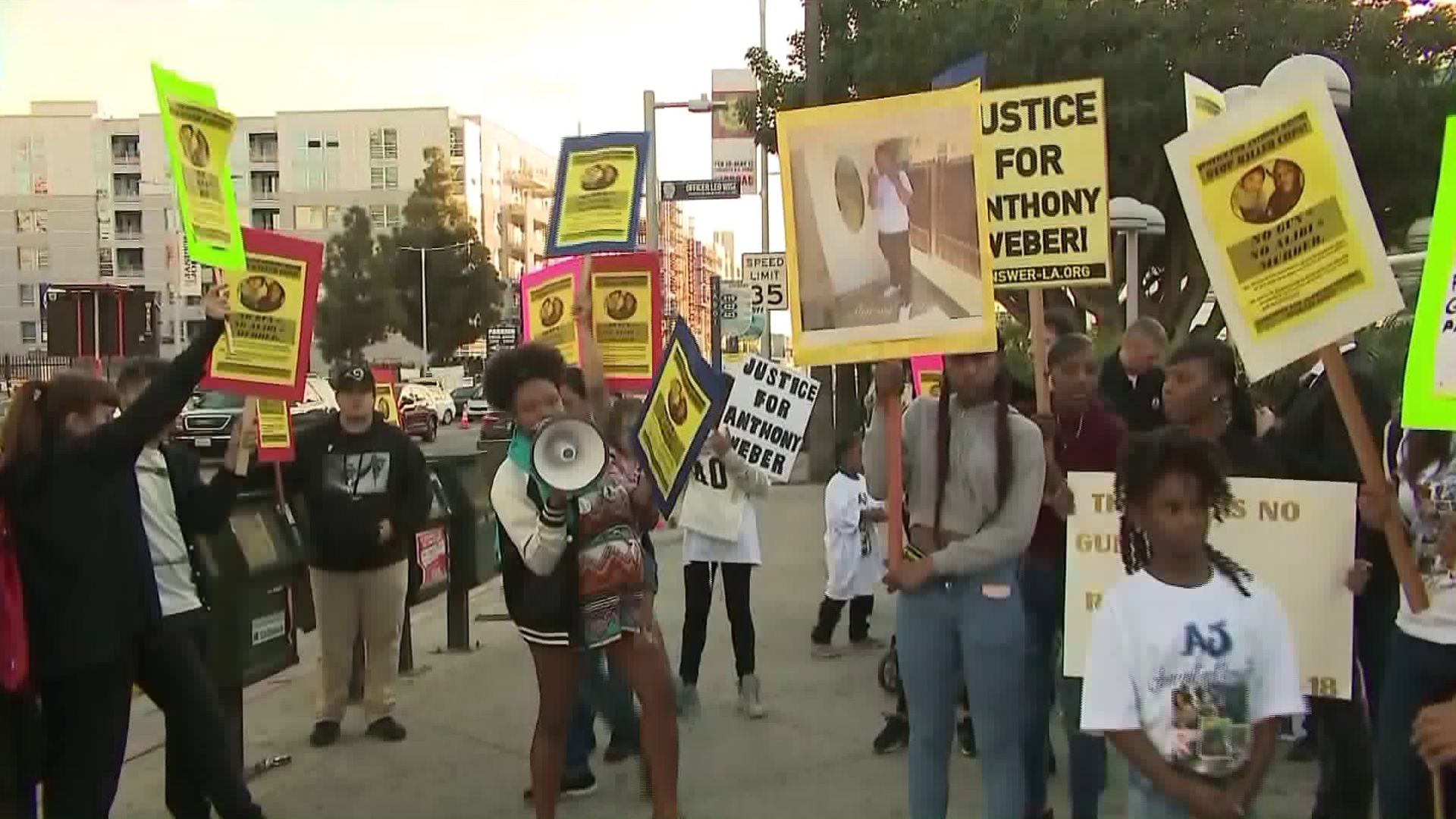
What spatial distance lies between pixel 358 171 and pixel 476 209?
329 inches

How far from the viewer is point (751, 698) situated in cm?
677

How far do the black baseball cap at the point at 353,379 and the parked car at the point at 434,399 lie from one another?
3032cm

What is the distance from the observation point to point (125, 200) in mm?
88750

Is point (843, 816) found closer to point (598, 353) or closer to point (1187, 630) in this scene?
point (598, 353)

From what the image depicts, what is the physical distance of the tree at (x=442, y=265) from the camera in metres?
58.8

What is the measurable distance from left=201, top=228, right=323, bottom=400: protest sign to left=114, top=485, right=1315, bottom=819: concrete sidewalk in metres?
1.79

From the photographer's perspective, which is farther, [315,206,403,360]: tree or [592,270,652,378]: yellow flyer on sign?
[315,206,403,360]: tree

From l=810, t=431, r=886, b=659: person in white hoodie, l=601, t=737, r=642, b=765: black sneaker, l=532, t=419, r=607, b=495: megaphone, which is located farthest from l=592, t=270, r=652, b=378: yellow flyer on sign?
l=532, t=419, r=607, b=495: megaphone

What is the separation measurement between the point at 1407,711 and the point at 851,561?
495cm

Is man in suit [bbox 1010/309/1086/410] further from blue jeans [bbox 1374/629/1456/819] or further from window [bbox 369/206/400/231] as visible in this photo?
window [bbox 369/206/400/231]

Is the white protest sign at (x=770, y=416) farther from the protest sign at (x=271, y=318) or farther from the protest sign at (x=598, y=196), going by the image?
the protest sign at (x=271, y=318)

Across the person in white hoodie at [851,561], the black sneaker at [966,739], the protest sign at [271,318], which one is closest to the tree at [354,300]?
the person in white hoodie at [851,561]

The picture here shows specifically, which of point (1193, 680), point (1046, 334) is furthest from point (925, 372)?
point (1193, 680)

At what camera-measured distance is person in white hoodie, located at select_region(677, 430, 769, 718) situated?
667cm
